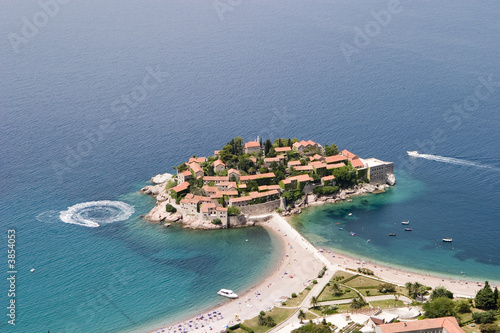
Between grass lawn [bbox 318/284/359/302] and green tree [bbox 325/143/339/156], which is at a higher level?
green tree [bbox 325/143/339/156]

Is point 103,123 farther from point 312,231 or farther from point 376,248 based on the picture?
point 376,248

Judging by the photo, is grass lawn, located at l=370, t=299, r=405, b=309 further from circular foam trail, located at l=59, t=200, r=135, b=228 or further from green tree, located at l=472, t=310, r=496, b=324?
circular foam trail, located at l=59, t=200, r=135, b=228

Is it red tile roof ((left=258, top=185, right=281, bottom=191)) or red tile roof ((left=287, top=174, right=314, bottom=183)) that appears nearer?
red tile roof ((left=258, top=185, right=281, bottom=191))

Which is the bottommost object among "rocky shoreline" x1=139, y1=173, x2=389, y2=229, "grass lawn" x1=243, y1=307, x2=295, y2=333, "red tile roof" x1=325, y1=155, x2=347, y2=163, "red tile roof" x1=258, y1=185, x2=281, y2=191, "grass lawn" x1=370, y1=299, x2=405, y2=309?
"grass lawn" x1=243, y1=307, x2=295, y2=333

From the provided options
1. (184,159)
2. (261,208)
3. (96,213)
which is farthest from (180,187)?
(184,159)

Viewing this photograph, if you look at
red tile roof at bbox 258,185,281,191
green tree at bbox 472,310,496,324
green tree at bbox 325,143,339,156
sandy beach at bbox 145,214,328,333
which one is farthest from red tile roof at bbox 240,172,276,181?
green tree at bbox 472,310,496,324

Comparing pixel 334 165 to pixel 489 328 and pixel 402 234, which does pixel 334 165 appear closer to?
pixel 402 234
